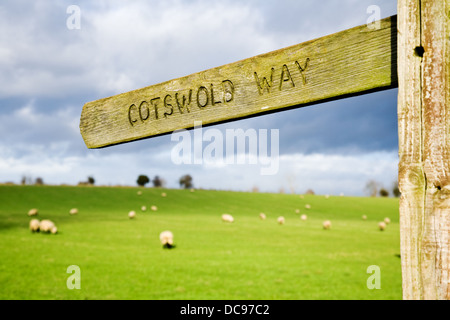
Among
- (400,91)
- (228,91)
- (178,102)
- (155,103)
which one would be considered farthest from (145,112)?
(400,91)

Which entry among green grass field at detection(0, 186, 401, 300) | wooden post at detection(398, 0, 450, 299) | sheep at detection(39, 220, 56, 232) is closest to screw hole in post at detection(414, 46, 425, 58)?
wooden post at detection(398, 0, 450, 299)

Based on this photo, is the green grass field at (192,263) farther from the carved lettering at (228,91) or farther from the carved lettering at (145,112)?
the carved lettering at (228,91)

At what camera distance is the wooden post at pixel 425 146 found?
1.40m

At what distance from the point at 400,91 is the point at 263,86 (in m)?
0.72

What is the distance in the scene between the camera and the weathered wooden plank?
1675mm

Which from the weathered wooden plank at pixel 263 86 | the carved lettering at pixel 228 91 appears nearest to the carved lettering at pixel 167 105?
the weathered wooden plank at pixel 263 86

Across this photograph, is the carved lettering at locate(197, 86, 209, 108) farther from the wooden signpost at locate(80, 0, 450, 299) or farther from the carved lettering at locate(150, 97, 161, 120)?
the carved lettering at locate(150, 97, 161, 120)

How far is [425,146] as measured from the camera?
4.74 feet

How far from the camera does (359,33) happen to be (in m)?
1.71

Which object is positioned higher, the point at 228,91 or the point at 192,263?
the point at 228,91

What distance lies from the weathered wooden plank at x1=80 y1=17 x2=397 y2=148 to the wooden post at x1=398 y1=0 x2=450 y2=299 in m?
0.13

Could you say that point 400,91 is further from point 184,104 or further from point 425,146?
point 184,104

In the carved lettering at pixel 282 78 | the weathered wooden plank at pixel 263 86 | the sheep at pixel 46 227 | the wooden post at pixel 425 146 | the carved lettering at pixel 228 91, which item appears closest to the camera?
the wooden post at pixel 425 146
